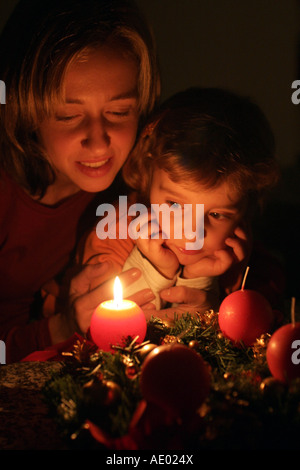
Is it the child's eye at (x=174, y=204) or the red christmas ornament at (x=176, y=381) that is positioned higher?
the child's eye at (x=174, y=204)

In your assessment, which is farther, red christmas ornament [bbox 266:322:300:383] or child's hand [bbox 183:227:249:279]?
child's hand [bbox 183:227:249:279]

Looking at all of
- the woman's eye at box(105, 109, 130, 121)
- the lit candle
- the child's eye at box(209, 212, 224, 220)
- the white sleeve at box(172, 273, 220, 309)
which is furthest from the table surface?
the woman's eye at box(105, 109, 130, 121)

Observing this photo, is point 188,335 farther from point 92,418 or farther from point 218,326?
point 92,418

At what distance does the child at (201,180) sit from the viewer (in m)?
1.26

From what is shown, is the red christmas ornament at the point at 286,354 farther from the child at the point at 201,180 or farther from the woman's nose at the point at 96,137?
the woman's nose at the point at 96,137

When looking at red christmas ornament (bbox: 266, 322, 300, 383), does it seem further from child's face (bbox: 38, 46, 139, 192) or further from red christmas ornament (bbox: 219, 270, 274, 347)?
child's face (bbox: 38, 46, 139, 192)

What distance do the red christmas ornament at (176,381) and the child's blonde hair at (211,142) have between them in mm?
549

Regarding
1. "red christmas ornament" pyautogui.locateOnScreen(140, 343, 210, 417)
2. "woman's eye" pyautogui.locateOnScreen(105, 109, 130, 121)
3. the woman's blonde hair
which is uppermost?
the woman's blonde hair

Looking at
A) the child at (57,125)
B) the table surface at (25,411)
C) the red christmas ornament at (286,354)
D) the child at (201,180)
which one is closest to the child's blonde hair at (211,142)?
the child at (201,180)

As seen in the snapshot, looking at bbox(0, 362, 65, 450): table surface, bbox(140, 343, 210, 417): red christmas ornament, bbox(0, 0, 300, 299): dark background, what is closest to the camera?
bbox(140, 343, 210, 417): red christmas ornament

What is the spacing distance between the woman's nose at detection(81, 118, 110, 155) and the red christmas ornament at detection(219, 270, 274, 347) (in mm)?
560

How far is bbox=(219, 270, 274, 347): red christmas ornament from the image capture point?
1.05m

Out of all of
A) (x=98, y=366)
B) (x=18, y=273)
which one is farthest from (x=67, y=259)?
(x=98, y=366)

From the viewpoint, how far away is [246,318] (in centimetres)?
105
